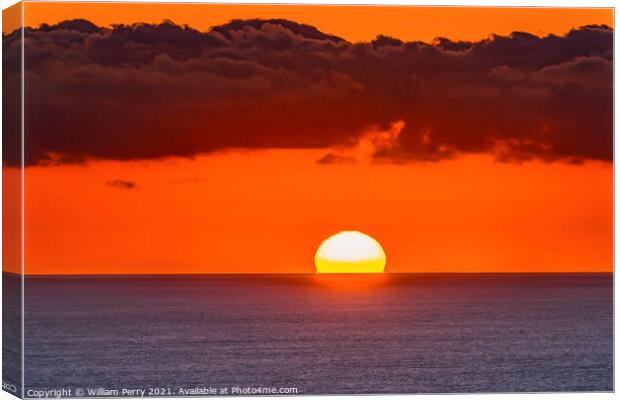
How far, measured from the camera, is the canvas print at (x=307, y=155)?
12805 mm

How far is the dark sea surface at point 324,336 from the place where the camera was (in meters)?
13.5

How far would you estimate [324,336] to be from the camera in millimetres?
40469

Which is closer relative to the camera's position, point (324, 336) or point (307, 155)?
point (307, 155)

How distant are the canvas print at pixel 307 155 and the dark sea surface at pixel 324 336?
0.11 meters

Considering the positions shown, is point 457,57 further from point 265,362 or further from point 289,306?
point 289,306

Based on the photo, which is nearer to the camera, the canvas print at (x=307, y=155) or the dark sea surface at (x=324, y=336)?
the canvas print at (x=307, y=155)

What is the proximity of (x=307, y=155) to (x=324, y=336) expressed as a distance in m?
26.3

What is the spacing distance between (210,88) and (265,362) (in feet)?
35.9

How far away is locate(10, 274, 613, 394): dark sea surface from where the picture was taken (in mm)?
13516

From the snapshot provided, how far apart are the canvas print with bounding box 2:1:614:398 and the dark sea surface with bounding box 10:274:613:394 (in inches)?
4.3

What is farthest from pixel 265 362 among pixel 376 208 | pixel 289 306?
pixel 289 306

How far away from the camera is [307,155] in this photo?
1480 centimetres

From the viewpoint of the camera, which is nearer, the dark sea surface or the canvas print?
the canvas print

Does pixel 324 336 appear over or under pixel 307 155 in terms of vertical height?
over
